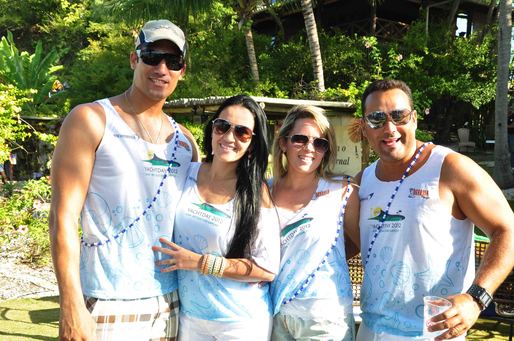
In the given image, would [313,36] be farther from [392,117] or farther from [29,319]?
[392,117]

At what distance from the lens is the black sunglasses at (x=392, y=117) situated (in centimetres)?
245

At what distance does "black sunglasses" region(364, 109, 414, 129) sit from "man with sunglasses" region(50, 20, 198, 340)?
1.08m

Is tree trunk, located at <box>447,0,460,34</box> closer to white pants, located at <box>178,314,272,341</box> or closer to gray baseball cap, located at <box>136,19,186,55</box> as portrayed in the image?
gray baseball cap, located at <box>136,19,186,55</box>

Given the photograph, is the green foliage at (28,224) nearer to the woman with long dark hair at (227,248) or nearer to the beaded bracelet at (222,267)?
the woman with long dark hair at (227,248)

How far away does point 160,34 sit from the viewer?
2484 mm

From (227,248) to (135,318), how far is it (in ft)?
1.83

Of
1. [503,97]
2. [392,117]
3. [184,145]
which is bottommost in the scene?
[184,145]

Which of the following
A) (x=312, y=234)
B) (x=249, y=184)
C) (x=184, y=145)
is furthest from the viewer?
(x=184, y=145)

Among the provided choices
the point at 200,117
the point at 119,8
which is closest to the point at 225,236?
the point at 200,117

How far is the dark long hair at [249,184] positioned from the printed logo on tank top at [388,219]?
591 mm

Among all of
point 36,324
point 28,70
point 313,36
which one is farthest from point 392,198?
point 28,70

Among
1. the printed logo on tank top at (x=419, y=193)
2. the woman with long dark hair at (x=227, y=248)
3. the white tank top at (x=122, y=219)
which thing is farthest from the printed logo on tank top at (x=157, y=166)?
the printed logo on tank top at (x=419, y=193)

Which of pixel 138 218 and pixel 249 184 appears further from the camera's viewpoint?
pixel 249 184

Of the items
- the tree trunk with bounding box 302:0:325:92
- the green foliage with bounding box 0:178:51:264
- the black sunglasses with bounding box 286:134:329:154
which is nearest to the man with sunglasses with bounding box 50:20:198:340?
the black sunglasses with bounding box 286:134:329:154
